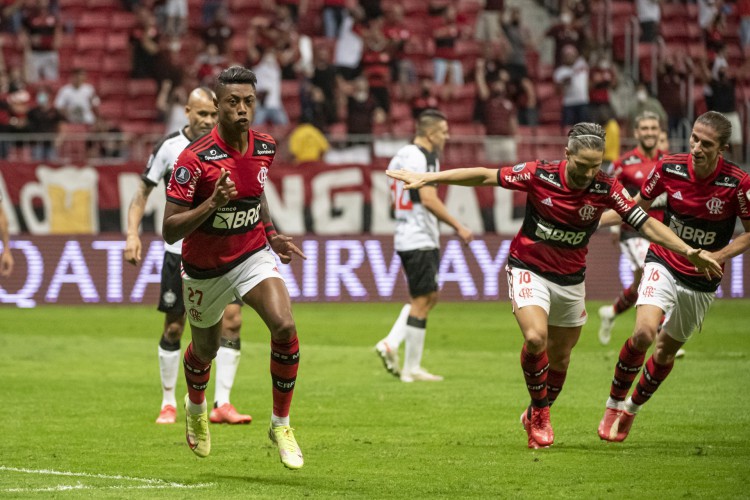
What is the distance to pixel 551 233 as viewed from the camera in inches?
367

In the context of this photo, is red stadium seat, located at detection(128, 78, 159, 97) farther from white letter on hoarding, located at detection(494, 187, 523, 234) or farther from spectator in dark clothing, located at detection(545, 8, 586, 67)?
spectator in dark clothing, located at detection(545, 8, 586, 67)

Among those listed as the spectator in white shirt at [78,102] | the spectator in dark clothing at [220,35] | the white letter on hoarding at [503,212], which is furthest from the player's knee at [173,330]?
the spectator in dark clothing at [220,35]

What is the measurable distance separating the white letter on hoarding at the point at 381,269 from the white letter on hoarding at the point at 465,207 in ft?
5.67

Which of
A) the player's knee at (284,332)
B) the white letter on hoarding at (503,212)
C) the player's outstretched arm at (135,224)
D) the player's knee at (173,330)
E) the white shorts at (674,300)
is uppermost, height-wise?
the player's outstretched arm at (135,224)

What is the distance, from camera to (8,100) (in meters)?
23.8

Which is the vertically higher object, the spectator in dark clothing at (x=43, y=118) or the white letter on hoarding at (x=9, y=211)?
the spectator in dark clothing at (x=43, y=118)

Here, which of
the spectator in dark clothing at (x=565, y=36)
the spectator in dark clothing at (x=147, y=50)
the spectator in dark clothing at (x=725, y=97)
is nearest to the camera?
the spectator in dark clothing at (x=725, y=97)

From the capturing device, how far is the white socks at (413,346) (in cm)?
1351

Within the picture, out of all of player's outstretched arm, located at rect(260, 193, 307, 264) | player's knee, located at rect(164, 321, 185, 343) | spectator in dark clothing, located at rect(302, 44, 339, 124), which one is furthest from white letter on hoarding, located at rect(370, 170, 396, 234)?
player's outstretched arm, located at rect(260, 193, 307, 264)

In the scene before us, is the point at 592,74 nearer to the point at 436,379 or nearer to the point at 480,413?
the point at 436,379

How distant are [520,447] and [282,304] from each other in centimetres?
232

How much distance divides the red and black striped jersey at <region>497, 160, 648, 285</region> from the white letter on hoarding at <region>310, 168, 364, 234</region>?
12574 mm

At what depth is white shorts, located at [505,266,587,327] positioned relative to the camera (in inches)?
366

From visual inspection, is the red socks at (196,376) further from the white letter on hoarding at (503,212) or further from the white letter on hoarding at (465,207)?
the white letter on hoarding at (503,212)
